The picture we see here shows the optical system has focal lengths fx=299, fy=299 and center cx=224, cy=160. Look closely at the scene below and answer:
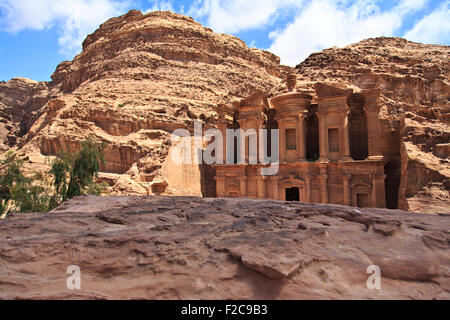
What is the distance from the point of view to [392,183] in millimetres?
19406

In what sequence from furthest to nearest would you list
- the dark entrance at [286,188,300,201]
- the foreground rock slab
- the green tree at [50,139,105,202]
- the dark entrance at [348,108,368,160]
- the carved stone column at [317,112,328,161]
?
1. the dark entrance at [286,188,300,201]
2. the dark entrance at [348,108,368,160]
3. the carved stone column at [317,112,328,161]
4. the green tree at [50,139,105,202]
5. the foreground rock slab

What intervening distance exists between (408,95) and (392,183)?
1544 cm

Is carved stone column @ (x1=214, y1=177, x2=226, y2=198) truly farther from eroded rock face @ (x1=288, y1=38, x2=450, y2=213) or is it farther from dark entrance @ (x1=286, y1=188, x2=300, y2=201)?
eroded rock face @ (x1=288, y1=38, x2=450, y2=213)

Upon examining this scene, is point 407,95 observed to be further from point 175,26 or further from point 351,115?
point 175,26

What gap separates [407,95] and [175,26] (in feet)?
127

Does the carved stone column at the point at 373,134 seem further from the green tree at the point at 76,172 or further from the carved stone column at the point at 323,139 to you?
the green tree at the point at 76,172

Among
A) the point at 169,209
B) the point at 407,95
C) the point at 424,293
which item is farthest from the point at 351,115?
the point at 424,293

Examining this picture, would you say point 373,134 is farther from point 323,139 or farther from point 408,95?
point 408,95

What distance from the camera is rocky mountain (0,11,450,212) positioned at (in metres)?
17.6

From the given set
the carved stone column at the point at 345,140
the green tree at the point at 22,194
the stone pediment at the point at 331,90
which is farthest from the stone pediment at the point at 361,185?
the green tree at the point at 22,194

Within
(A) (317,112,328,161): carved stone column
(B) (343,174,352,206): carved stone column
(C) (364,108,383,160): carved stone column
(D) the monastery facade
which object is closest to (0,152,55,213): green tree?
(D) the monastery facade

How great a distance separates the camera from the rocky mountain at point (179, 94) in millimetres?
17609

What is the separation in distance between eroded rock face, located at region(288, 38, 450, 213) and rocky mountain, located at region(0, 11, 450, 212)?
0.21 ft

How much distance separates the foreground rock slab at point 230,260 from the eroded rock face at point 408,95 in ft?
36.7
